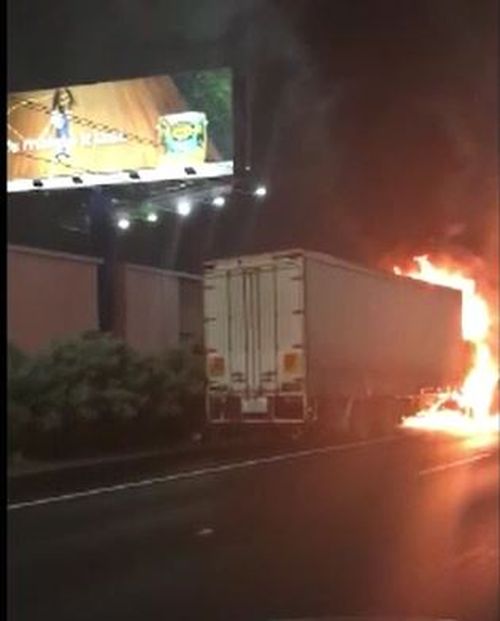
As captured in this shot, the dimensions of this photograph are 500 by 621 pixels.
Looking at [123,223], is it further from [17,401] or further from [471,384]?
[471,384]

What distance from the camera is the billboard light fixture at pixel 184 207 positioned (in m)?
9.69

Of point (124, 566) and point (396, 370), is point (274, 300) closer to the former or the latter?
point (396, 370)

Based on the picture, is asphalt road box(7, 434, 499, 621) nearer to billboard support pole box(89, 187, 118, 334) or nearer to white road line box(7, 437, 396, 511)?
white road line box(7, 437, 396, 511)

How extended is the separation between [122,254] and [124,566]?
2864 mm

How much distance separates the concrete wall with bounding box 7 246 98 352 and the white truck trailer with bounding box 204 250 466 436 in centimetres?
137

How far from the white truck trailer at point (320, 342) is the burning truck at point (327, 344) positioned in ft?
0.06

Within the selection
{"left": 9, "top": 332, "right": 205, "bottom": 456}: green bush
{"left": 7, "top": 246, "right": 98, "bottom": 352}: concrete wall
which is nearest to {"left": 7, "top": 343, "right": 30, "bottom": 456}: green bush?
{"left": 9, "top": 332, "right": 205, "bottom": 456}: green bush

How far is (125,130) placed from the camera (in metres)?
8.77

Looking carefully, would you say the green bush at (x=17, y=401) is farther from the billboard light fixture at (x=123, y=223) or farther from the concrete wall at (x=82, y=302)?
the billboard light fixture at (x=123, y=223)

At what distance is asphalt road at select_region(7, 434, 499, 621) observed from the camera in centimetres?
602

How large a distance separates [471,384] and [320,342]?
22.9ft

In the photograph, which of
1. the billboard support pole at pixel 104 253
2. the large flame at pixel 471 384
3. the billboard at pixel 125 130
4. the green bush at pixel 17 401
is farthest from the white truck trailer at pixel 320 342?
the green bush at pixel 17 401

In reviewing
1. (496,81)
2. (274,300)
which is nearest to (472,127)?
(496,81)

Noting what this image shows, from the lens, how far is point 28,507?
388 inches
